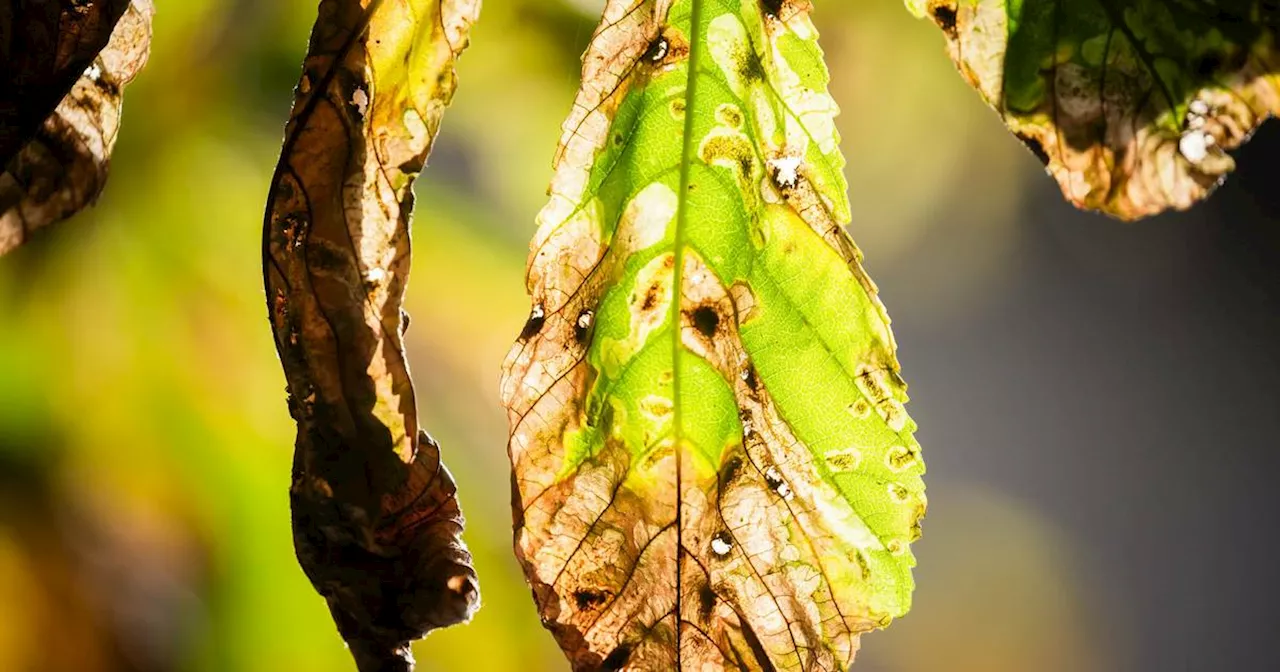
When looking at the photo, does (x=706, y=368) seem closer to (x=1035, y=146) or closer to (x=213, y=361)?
(x=1035, y=146)

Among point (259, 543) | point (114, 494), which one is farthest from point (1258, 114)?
point (114, 494)

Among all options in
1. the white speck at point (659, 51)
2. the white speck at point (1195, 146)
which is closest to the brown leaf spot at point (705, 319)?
the white speck at point (659, 51)

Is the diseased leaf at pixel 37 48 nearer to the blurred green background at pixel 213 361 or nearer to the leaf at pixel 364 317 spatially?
the leaf at pixel 364 317

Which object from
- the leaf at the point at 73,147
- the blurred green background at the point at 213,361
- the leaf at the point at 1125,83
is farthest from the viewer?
the blurred green background at the point at 213,361

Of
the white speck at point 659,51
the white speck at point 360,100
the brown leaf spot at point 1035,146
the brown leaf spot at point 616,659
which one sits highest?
the white speck at point 659,51

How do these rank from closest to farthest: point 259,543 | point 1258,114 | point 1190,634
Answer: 1. point 1258,114
2. point 259,543
3. point 1190,634

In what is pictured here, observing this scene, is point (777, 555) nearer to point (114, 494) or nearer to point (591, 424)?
point (591, 424)
